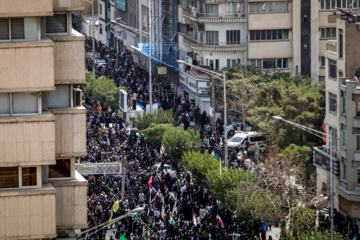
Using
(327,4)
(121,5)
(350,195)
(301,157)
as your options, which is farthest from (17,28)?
(121,5)

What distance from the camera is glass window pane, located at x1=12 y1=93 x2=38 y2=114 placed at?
2469 cm

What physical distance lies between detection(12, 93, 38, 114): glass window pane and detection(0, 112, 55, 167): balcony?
0.29m

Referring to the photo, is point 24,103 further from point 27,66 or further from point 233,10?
point 233,10

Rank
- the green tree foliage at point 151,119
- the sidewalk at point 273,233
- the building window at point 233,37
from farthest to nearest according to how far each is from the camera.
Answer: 1. the building window at point 233,37
2. the green tree foliage at point 151,119
3. the sidewalk at point 273,233

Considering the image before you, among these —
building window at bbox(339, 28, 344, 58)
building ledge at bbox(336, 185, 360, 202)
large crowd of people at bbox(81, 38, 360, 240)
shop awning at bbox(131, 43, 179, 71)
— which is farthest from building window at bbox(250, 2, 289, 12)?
building ledge at bbox(336, 185, 360, 202)

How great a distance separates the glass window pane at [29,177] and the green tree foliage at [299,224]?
743 inches

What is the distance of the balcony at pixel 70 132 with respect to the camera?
2547 centimetres

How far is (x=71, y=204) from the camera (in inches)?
1021

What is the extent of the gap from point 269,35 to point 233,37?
2984 mm

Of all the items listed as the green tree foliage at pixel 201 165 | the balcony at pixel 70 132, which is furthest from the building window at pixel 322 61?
the balcony at pixel 70 132

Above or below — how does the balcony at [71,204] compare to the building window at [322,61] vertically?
below

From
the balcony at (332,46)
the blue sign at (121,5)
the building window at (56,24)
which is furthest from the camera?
the blue sign at (121,5)

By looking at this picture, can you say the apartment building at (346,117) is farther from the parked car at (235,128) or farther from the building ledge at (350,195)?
the parked car at (235,128)

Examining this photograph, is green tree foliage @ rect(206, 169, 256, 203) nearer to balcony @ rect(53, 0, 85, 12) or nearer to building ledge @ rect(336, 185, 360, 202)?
building ledge @ rect(336, 185, 360, 202)
